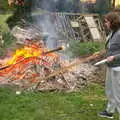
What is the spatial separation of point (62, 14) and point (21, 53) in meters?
7.32

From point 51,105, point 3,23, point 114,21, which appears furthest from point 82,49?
point 114,21

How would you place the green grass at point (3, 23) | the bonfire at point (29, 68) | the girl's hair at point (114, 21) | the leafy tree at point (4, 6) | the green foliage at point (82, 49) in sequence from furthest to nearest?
the leafy tree at point (4, 6) < the green grass at point (3, 23) < the green foliage at point (82, 49) < the bonfire at point (29, 68) < the girl's hair at point (114, 21)

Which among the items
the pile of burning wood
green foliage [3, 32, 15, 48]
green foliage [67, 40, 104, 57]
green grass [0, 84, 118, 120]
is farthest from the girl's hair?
green foliage [3, 32, 15, 48]

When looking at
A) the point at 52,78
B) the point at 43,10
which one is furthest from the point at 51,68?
the point at 43,10

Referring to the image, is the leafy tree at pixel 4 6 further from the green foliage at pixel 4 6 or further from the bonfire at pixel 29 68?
the bonfire at pixel 29 68

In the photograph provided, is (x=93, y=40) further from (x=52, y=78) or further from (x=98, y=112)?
(x=98, y=112)

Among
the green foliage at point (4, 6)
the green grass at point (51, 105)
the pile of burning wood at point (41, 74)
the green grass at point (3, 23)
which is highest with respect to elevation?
the green foliage at point (4, 6)

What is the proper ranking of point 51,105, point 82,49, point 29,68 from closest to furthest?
point 51,105
point 29,68
point 82,49

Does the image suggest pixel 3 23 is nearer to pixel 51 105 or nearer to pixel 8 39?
pixel 8 39

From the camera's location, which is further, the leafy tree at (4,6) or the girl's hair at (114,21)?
the leafy tree at (4,6)

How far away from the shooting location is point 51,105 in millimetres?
8633

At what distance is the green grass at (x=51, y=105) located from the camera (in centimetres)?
796

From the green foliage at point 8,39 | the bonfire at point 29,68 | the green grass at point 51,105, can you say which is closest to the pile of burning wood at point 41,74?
the bonfire at point 29,68

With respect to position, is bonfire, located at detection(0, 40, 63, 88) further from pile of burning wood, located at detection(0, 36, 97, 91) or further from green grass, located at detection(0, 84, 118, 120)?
green grass, located at detection(0, 84, 118, 120)
